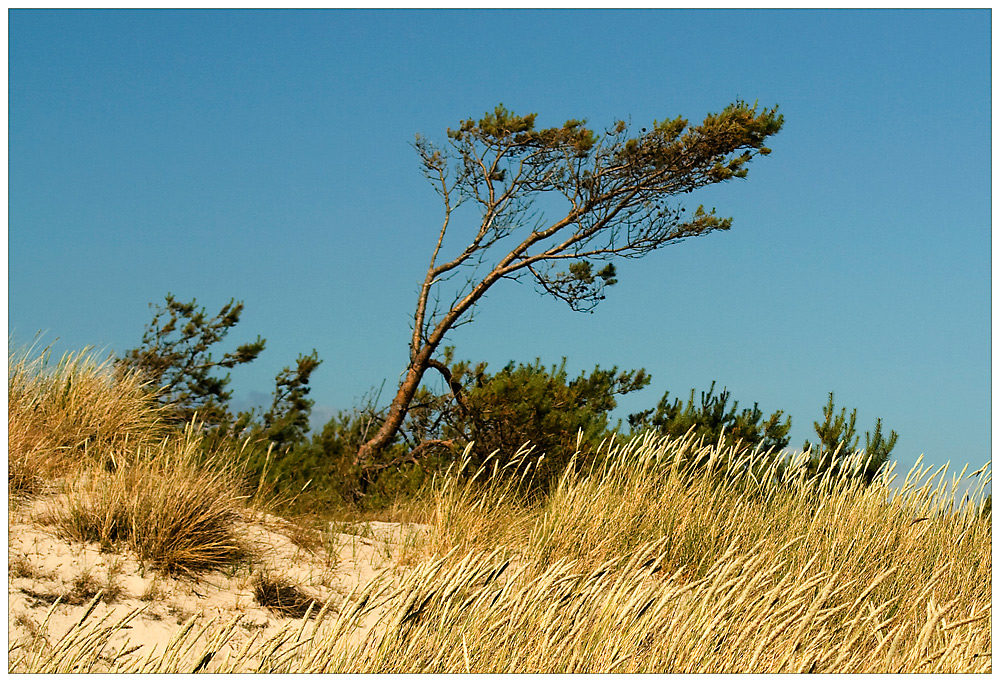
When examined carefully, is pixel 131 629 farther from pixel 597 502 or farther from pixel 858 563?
pixel 858 563

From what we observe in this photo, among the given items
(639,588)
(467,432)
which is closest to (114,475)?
(639,588)

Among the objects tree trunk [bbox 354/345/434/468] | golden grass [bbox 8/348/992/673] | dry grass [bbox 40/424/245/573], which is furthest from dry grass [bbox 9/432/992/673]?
tree trunk [bbox 354/345/434/468]

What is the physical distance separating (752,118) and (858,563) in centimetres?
835

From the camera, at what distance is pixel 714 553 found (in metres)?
6.01

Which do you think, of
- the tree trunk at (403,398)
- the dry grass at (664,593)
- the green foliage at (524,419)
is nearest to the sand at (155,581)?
the dry grass at (664,593)

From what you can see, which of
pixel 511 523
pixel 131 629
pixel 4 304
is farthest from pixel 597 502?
pixel 4 304

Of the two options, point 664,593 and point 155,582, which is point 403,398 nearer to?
point 155,582

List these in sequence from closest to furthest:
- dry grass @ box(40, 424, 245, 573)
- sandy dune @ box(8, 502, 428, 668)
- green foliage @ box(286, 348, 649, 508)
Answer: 1. sandy dune @ box(8, 502, 428, 668)
2. dry grass @ box(40, 424, 245, 573)
3. green foliage @ box(286, 348, 649, 508)

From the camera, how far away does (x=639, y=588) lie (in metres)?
3.60

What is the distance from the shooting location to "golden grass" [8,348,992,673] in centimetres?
352

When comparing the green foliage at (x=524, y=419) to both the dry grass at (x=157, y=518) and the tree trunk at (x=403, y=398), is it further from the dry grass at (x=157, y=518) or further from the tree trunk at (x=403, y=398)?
the dry grass at (x=157, y=518)

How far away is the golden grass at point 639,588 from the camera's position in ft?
11.5

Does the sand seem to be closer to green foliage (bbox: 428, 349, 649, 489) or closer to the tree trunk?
green foliage (bbox: 428, 349, 649, 489)

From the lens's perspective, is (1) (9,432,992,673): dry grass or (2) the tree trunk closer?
(1) (9,432,992,673): dry grass
